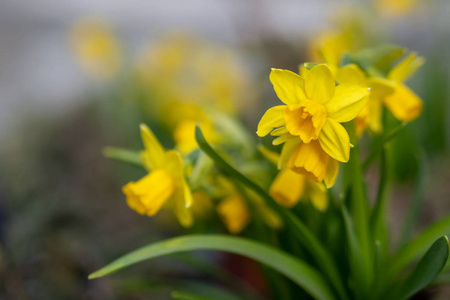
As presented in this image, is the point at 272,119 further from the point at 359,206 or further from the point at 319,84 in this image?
the point at 359,206

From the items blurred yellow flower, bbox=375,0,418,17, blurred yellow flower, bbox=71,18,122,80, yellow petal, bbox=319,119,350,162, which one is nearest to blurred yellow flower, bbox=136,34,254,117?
blurred yellow flower, bbox=71,18,122,80

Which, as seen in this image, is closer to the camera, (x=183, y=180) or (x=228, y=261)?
(x=183, y=180)

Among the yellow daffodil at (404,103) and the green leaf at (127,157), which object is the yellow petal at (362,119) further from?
the green leaf at (127,157)

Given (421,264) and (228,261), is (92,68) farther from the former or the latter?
(421,264)

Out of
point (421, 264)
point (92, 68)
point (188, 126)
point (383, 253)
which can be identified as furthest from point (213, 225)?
point (92, 68)

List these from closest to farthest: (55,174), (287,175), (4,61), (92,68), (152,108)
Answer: (287,175)
(55,174)
(152,108)
(92,68)
(4,61)

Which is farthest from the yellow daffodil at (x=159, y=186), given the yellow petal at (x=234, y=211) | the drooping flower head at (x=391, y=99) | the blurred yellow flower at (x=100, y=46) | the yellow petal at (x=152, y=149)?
the blurred yellow flower at (x=100, y=46)

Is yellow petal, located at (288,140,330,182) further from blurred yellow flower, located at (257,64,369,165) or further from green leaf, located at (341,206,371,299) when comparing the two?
green leaf, located at (341,206,371,299)

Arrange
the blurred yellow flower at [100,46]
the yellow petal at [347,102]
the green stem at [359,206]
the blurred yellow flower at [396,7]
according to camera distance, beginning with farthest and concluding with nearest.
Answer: the blurred yellow flower at [100,46], the blurred yellow flower at [396,7], the green stem at [359,206], the yellow petal at [347,102]
